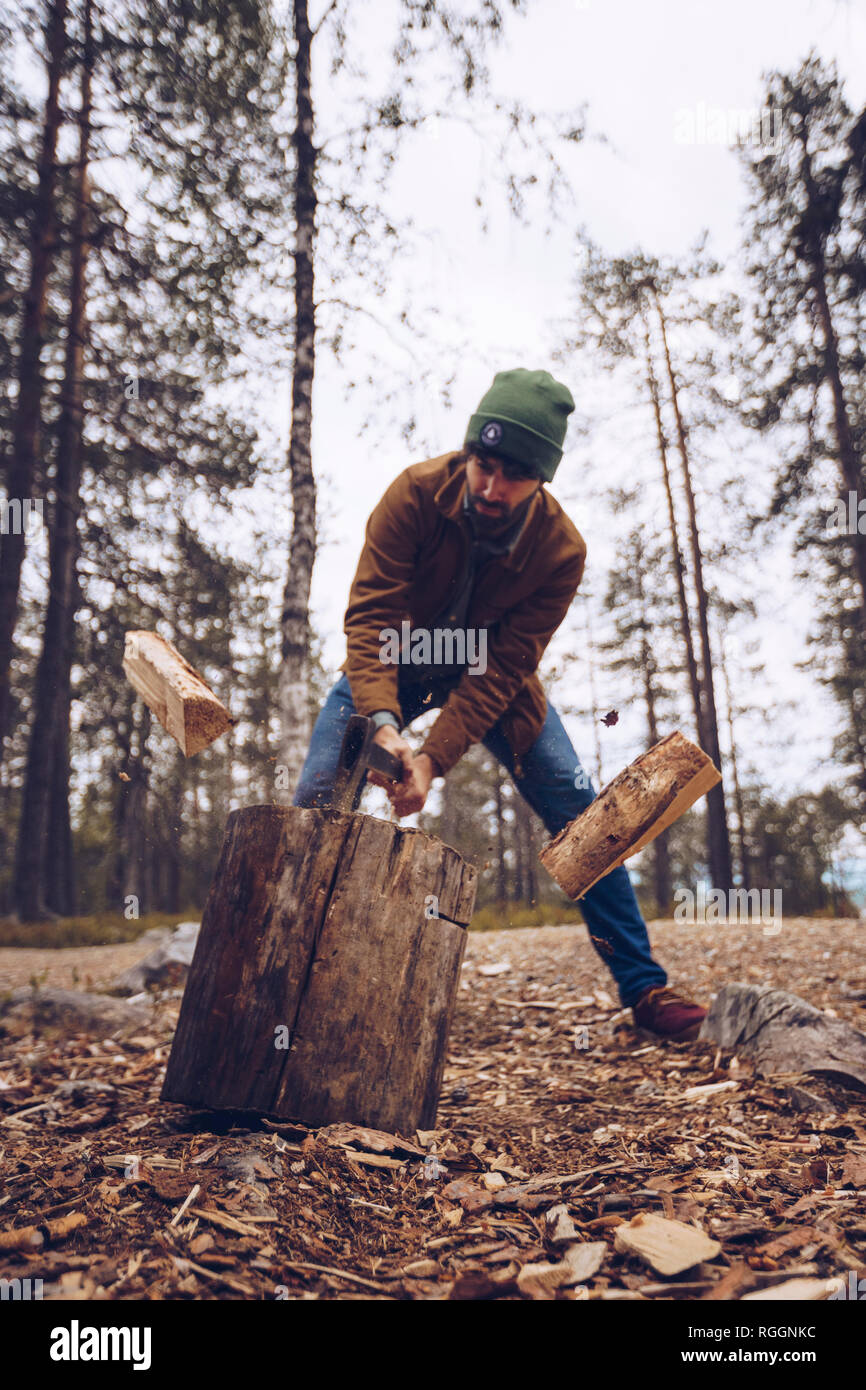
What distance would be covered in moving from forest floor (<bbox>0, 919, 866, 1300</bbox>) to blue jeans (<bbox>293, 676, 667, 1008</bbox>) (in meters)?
0.33

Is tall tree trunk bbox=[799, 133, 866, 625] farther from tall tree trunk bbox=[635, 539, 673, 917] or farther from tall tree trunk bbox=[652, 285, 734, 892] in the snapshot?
tall tree trunk bbox=[635, 539, 673, 917]

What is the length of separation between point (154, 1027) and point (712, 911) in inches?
266

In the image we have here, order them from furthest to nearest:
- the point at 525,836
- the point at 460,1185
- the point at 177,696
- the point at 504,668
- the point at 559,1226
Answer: the point at 525,836 < the point at 504,668 < the point at 177,696 < the point at 460,1185 < the point at 559,1226

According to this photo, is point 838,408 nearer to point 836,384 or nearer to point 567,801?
point 836,384

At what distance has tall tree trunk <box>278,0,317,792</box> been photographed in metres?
6.05

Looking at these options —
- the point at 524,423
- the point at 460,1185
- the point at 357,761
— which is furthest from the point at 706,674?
the point at 460,1185

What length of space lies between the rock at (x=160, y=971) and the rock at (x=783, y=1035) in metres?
3.84

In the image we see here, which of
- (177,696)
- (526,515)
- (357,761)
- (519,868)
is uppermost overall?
(526,515)

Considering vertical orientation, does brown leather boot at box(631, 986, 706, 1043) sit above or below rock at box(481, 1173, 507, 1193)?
above

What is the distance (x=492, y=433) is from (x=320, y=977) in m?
1.76

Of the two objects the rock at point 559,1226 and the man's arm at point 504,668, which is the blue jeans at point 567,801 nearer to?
the man's arm at point 504,668

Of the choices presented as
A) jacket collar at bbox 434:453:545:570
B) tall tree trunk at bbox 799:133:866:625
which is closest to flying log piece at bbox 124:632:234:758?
jacket collar at bbox 434:453:545:570

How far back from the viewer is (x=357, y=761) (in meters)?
2.49

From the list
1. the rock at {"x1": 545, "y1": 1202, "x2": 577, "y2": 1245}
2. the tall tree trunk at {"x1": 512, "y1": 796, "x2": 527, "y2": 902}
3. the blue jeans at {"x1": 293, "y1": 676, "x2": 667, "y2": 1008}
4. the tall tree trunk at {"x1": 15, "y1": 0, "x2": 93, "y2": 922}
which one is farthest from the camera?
the tall tree trunk at {"x1": 512, "y1": 796, "x2": 527, "y2": 902}
